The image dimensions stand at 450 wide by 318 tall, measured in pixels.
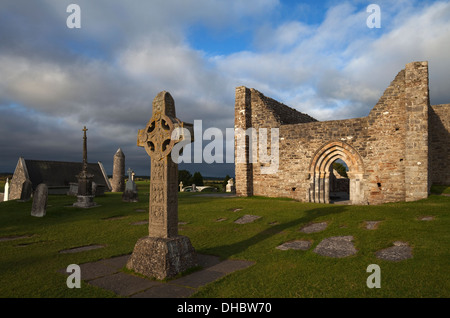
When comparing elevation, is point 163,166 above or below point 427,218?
above

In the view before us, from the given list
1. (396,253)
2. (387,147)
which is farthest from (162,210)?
(387,147)

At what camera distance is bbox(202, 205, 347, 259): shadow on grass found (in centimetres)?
670

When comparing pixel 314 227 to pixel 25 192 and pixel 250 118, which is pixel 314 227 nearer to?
pixel 250 118

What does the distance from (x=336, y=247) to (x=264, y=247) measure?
1662mm

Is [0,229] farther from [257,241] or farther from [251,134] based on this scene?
[251,134]

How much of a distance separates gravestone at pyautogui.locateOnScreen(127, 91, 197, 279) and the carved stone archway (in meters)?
11.1

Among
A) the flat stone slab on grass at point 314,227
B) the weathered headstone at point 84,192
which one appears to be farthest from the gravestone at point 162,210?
the weathered headstone at point 84,192

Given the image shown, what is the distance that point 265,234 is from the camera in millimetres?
→ 8125

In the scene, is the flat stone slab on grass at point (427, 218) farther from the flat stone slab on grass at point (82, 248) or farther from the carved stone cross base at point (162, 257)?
the flat stone slab on grass at point (82, 248)

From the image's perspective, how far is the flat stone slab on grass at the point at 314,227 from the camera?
8008 millimetres

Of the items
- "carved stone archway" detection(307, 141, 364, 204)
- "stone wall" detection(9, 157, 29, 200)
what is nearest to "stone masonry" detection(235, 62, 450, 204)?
"carved stone archway" detection(307, 141, 364, 204)

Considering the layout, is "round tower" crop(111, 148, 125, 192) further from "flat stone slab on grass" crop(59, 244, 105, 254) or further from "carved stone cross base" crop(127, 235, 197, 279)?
"carved stone cross base" crop(127, 235, 197, 279)
